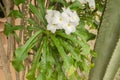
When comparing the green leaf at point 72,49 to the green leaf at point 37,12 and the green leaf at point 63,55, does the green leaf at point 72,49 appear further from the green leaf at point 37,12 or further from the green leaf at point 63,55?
the green leaf at point 37,12

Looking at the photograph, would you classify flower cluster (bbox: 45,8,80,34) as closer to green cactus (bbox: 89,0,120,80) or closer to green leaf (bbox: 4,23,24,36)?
green leaf (bbox: 4,23,24,36)

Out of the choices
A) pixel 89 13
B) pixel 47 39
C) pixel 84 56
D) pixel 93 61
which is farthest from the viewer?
pixel 93 61

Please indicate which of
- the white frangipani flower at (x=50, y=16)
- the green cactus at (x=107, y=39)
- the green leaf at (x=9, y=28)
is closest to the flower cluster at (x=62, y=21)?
the white frangipani flower at (x=50, y=16)

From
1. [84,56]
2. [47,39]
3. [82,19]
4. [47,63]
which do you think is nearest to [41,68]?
[47,63]

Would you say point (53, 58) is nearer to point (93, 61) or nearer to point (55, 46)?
point (55, 46)

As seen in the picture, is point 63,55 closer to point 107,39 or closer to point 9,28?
point 9,28

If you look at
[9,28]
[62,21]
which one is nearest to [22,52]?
[9,28]

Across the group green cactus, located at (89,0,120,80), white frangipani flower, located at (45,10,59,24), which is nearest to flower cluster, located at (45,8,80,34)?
white frangipani flower, located at (45,10,59,24)
